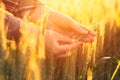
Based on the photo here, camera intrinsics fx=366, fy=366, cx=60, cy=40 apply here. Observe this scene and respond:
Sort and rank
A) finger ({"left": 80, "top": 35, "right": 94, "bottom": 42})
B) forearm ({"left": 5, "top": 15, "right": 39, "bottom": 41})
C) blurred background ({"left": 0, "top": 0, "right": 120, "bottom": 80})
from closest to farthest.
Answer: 1. blurred background ({"left": 0, "top": 0, "right": 120, "bottom": 80})
2. forearm ({"left": 5, "top": 15, "right": 39, "bottom": 41})
3. finger ({"left": 80, "top": 35, "right": 94, "bottom": 42})

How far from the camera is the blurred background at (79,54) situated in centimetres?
120

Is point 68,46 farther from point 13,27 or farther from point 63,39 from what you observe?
point 13,27

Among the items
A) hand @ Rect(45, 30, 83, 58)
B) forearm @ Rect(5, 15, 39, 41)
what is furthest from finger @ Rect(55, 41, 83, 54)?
→ forearm @ Rect(5, 15, 39, 41)

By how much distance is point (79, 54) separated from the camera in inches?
56.7

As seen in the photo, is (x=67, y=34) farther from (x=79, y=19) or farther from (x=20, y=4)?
(x=20, y=4)

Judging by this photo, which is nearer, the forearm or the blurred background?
the blurred background

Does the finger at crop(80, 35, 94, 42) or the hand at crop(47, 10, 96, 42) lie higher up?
the hand at crop(47, 10, 96, 42)

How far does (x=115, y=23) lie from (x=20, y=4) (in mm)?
453

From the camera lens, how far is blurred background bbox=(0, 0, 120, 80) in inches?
47.4

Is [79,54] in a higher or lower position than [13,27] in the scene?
lower

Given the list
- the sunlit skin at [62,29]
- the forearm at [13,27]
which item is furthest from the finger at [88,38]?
the forearm at [13,27]

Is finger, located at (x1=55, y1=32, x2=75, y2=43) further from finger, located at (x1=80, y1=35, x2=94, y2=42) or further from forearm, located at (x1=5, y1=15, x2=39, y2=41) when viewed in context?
forearm, located at (x1=5, y1=15, x2=39, y2=41)

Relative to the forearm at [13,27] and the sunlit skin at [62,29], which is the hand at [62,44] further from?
the forearm at [13,27]

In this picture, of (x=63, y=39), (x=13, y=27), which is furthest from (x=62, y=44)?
(x=13, y=27)
